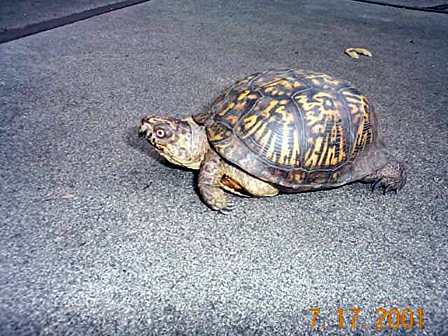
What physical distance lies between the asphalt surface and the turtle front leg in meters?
0.07

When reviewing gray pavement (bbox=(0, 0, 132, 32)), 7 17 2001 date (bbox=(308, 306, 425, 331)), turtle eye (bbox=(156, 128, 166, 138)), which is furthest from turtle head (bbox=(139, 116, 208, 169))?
gray pavement (bbox=(0, 0, 132, 32))

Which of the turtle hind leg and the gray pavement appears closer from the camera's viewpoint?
the turtle hind leg

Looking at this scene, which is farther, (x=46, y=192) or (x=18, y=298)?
(x=46, y=192)

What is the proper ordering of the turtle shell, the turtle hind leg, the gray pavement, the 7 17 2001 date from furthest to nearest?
the gray pavement < the turtle hind leg < the turtle shell < the 7 17 2001 date

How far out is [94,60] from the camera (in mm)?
3164

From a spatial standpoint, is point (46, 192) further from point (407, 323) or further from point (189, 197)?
point (407, 323)

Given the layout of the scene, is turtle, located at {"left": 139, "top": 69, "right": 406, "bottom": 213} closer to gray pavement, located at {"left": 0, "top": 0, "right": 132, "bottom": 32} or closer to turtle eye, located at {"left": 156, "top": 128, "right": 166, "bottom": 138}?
turtle eye, located at {"left": 156, "top": 128, "right": 166, "bottom": 138}

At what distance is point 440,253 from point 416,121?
1232mm

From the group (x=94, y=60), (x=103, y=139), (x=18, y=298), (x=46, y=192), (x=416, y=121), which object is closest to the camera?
(x=18, y=298)

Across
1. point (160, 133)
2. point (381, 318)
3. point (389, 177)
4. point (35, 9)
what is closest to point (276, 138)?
point (160, 133)

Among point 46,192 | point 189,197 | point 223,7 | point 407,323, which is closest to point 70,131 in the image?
point 46,192

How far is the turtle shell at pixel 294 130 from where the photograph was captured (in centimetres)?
157

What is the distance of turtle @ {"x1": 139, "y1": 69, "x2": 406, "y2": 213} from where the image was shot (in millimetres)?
1577

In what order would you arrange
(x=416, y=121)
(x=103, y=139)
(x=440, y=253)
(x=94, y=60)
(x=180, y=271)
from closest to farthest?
1. (x=180, y=271)
2. (x=440, y=253)
3. (x=103, y=139)
4. (x=416, y=121)
5. (x=94, y=60)
